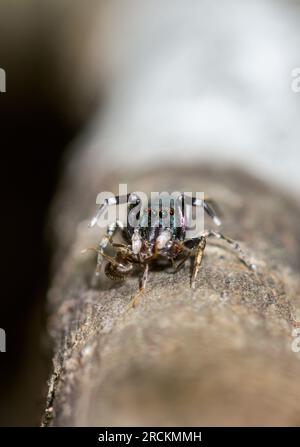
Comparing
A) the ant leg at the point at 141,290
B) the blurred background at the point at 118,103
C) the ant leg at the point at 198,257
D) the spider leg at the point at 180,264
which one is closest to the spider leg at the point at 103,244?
the ant leg at the point at 141,290

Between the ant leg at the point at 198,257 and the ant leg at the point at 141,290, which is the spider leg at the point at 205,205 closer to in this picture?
the ant leg at the point at 198,257

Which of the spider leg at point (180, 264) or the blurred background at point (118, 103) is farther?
the blurred background at point (118, 103)

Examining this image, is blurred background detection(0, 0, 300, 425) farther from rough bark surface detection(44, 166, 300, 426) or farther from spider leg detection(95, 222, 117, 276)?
rough bark surface detection(44, 166, 300, 426)

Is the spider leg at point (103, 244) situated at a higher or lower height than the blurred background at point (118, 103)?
lower

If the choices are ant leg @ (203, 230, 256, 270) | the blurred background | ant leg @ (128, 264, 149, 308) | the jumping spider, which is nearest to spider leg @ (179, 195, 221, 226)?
the jumping spider

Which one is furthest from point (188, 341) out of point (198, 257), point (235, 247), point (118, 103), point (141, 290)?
point (118, 103)
